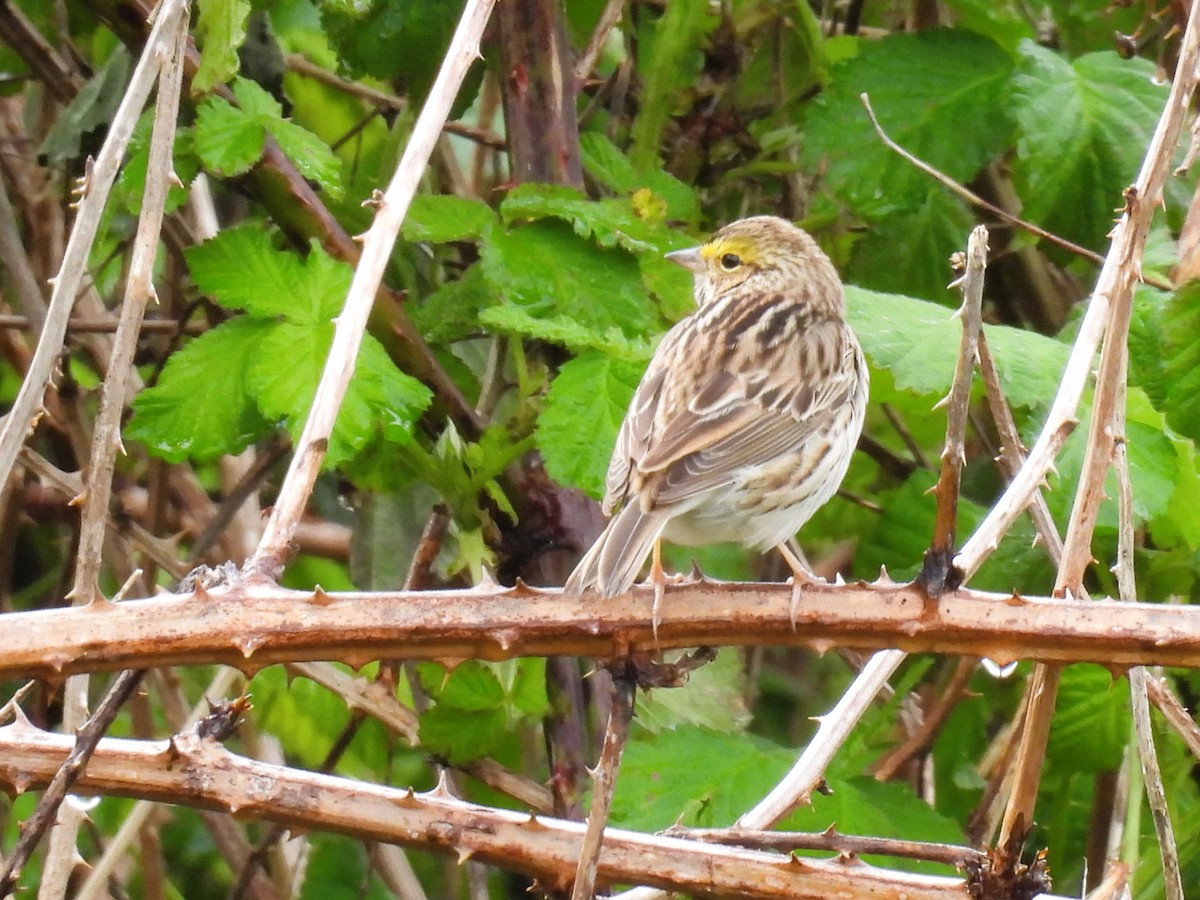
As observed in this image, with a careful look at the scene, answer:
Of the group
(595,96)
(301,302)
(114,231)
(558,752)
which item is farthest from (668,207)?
(114,231)

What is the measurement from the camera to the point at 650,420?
329cm

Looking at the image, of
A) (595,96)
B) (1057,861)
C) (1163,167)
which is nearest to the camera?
(1163,167)

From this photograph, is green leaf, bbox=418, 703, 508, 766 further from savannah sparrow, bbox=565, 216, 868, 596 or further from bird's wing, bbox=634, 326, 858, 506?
bird's wing, bbox=634, 326, 858, 506

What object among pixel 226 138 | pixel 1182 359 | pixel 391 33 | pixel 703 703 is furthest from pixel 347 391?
pixel 1182 359

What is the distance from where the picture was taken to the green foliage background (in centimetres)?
322

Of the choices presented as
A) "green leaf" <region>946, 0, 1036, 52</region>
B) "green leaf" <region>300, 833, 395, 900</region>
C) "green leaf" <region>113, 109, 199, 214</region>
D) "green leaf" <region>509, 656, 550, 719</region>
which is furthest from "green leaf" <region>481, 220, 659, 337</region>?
"green leaf" <region>300, 833, 395, 900</region>

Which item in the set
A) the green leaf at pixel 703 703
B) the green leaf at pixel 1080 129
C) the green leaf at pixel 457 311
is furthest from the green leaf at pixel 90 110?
the green leaf at pixel 1080 129

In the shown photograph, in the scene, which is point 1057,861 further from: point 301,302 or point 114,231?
point 114,231

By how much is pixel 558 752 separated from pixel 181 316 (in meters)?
1.47

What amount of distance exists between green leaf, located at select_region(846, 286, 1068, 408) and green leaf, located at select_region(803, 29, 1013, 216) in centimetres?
63

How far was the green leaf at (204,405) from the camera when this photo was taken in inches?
126

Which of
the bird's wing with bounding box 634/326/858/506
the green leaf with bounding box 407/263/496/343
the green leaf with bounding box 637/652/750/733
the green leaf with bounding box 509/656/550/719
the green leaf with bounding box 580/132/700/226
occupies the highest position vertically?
the green leaf with bounding box 580/132/700/226

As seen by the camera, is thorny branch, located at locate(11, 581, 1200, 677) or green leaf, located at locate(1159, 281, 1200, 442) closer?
thorny branch, located at locate(11, 581, 1200, 677)

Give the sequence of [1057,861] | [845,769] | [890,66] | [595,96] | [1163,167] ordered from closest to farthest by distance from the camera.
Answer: [1163,167] < [845,769] < [1057,861] < [890,66] < [595,96]
